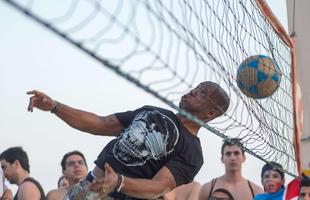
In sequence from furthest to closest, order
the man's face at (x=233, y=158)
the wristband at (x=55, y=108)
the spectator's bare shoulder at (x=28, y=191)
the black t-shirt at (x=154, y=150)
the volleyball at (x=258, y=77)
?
the man's face at (x=233, y=158) → the spectator's bare shoulder at (x=28, y=191) → the volleyball at (x=258, y=77) → the wristband at (x=55, y=108) → the black t-shirt at (x=154, y=150)

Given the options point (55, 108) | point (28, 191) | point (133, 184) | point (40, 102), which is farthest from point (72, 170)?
point (133, 184)

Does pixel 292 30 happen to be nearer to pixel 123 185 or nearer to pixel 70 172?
pixel 70 172

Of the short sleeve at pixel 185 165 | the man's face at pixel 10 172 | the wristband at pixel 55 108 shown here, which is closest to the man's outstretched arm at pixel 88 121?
the wristband at pixel 55 108

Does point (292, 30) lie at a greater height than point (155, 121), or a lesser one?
greater

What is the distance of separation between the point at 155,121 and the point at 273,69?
134 cm

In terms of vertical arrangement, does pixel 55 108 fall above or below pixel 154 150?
above

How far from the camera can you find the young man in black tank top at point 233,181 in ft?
17.9

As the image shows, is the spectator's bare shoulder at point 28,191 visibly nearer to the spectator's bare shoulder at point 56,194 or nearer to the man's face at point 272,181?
the spectator's bare shoulder at point 56,194

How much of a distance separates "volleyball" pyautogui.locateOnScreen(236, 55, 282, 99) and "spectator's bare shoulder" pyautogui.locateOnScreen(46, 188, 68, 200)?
1.96m

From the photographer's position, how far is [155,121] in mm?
3617

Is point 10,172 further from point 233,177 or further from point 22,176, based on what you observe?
point 233,177

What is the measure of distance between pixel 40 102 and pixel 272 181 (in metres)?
2.50

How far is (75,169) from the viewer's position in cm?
558

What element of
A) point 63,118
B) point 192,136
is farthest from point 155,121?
point 63,118
